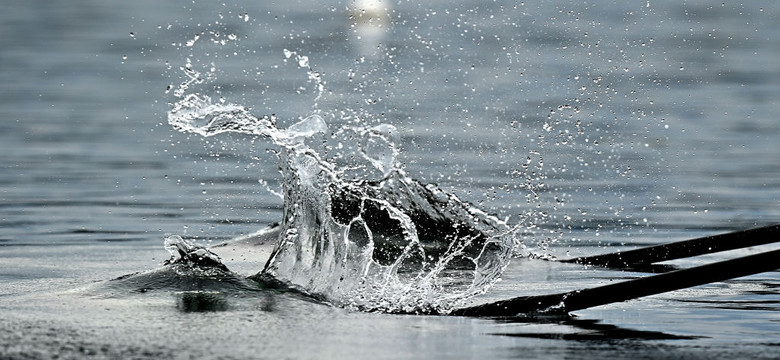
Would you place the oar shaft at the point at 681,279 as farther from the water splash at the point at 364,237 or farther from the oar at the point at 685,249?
the oar at the point at 685,249

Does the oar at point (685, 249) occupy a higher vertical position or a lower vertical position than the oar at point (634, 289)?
higher

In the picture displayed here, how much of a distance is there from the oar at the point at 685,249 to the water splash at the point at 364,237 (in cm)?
68

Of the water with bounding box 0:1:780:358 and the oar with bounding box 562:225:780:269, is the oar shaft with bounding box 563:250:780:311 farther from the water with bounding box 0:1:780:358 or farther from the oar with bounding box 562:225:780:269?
the oar with bounding box 562:225:780:269

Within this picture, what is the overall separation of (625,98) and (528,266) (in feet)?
32.0

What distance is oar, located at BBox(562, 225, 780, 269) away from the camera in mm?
7415

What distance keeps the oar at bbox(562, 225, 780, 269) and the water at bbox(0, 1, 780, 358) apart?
0.77 feet

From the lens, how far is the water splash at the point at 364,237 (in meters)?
7.30

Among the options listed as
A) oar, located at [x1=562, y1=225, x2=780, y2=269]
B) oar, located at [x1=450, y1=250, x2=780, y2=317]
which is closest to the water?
oar, located at [x1=450, y1=250, x2=780, y2=317]

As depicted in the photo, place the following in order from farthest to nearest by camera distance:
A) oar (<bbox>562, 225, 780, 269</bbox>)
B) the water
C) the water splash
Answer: oar (<bbox>562, 225, 780, 269</bbox>) → the water splash → the water

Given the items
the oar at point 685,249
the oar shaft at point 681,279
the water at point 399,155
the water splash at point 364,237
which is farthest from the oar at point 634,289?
the oar at point 685,249

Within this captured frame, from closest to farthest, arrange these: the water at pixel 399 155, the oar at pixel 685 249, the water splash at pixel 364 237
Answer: the water at pixel 399 155
the water splash at pixel 364 237
the oar at pixel 685 249

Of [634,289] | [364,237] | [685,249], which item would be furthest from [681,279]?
[364,237]

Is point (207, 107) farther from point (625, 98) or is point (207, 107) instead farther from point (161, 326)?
point (625, 98)

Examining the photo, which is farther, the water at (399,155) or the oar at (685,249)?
the oar at (685,249)
